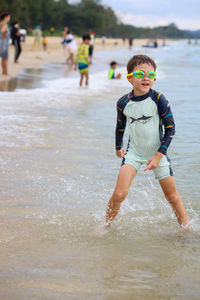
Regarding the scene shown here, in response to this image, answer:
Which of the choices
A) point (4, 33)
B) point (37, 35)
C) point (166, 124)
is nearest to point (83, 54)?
point (4, 33)

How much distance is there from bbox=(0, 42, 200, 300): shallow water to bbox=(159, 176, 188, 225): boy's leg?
0.42 ft

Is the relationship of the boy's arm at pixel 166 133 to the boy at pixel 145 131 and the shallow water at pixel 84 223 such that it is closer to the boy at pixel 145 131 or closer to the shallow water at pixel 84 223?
the boy at pixel 145 131

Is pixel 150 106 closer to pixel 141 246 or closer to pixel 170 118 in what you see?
pixel 170 118

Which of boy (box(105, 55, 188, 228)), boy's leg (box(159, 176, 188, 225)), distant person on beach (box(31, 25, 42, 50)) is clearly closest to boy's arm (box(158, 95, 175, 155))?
boy (box(105, 55, 188, 228))

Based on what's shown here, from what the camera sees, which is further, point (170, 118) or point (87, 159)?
point (87, 159)

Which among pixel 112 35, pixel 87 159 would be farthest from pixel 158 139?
pixel 112 35

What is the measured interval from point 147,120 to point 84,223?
1.06 metres

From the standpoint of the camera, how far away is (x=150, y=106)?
362 centimetres

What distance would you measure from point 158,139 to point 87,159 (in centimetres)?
239

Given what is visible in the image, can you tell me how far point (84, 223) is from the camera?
4016 mm

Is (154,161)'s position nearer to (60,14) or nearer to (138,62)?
(138,62)

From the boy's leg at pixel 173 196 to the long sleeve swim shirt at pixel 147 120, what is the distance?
9.6 inches

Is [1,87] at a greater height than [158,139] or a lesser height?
lesser

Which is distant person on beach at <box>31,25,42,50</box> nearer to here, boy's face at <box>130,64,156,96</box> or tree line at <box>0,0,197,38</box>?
tree line at <box>0,0,197,38</box>
